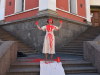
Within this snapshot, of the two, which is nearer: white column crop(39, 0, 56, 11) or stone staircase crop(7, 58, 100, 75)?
stone staircase crop(7, 58, 100, 75)

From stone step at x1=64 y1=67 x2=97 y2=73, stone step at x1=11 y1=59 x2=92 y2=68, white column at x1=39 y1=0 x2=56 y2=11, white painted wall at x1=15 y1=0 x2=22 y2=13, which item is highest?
white painted wall at x1=15 y1=0 x2=22 y2=13

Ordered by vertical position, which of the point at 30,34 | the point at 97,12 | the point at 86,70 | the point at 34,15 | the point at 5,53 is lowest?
the point at 86,70

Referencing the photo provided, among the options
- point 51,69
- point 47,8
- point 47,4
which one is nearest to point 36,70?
point 51,69

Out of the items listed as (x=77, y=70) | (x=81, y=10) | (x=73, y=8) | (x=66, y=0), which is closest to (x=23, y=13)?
(x=66, y=0)

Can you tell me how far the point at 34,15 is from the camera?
828 cm

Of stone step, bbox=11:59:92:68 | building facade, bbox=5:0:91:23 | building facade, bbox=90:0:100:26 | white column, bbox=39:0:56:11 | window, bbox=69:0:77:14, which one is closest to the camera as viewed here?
stone step, bbox=11:59:92:68

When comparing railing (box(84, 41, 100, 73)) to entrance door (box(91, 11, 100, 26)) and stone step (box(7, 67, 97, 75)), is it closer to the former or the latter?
stone step (box(7, 67, 97, 75))

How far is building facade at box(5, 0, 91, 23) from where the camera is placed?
786 centimetres

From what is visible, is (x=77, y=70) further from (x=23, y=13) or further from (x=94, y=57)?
(x=23, y=13)

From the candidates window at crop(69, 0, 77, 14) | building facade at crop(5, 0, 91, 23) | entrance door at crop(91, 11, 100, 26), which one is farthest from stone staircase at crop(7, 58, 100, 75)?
entrance door at crop(91, 11, 100, 26)

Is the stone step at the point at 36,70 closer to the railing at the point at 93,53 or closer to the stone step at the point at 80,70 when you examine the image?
the stone step at the point at 80,70

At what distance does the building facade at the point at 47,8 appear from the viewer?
786cm

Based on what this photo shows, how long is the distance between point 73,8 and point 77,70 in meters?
7.83

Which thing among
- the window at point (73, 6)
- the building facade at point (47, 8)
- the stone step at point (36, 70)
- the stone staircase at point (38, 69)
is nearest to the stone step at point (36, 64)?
the stone staircase at point (38, 69)
